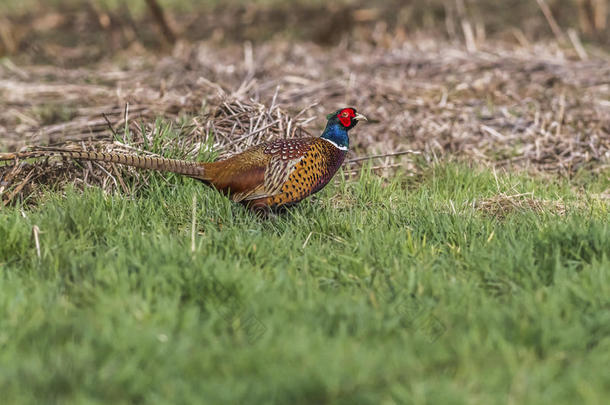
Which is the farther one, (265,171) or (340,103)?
(340,103)

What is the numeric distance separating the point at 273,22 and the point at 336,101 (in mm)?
5219

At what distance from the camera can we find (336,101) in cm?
751

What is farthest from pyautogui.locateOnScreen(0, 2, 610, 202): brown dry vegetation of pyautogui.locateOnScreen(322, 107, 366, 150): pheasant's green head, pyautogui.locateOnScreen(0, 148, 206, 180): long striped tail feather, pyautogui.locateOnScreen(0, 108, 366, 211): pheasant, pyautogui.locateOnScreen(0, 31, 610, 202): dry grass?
pyautogui.locateOnScreen(322, 107, 366, 150): pheasant's green head

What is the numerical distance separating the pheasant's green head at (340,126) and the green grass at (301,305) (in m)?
0.49

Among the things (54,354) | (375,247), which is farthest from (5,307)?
(375,247)

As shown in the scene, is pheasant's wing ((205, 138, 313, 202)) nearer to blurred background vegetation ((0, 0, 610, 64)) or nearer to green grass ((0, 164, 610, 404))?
green grass ((0, 164, 610, 404))

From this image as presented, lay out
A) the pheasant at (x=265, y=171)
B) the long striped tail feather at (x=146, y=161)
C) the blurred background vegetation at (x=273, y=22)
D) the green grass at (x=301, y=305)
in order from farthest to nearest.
A: the blurred background vegetation at (x=273, y=22)
the pheasant at (x=265, y=171)
the long striped tail feather at (x=146, y=161)
the green grass at (x=301, y=305)

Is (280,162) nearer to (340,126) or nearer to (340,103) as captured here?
(340,126)

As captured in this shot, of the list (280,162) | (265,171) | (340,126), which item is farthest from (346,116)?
(265,171)

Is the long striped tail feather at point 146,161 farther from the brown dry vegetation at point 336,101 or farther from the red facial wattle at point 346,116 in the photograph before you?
the red facial wattle at point 346,116

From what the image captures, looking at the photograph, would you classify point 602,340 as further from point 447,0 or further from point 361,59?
point 447,0

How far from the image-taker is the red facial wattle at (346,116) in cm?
497

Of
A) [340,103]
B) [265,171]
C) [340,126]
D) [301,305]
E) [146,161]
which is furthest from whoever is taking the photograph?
[340,103]

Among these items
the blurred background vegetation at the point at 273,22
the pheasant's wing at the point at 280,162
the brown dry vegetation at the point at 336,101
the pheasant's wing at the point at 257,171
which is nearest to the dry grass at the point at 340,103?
the brown dry vegetation at the point at 336,101
